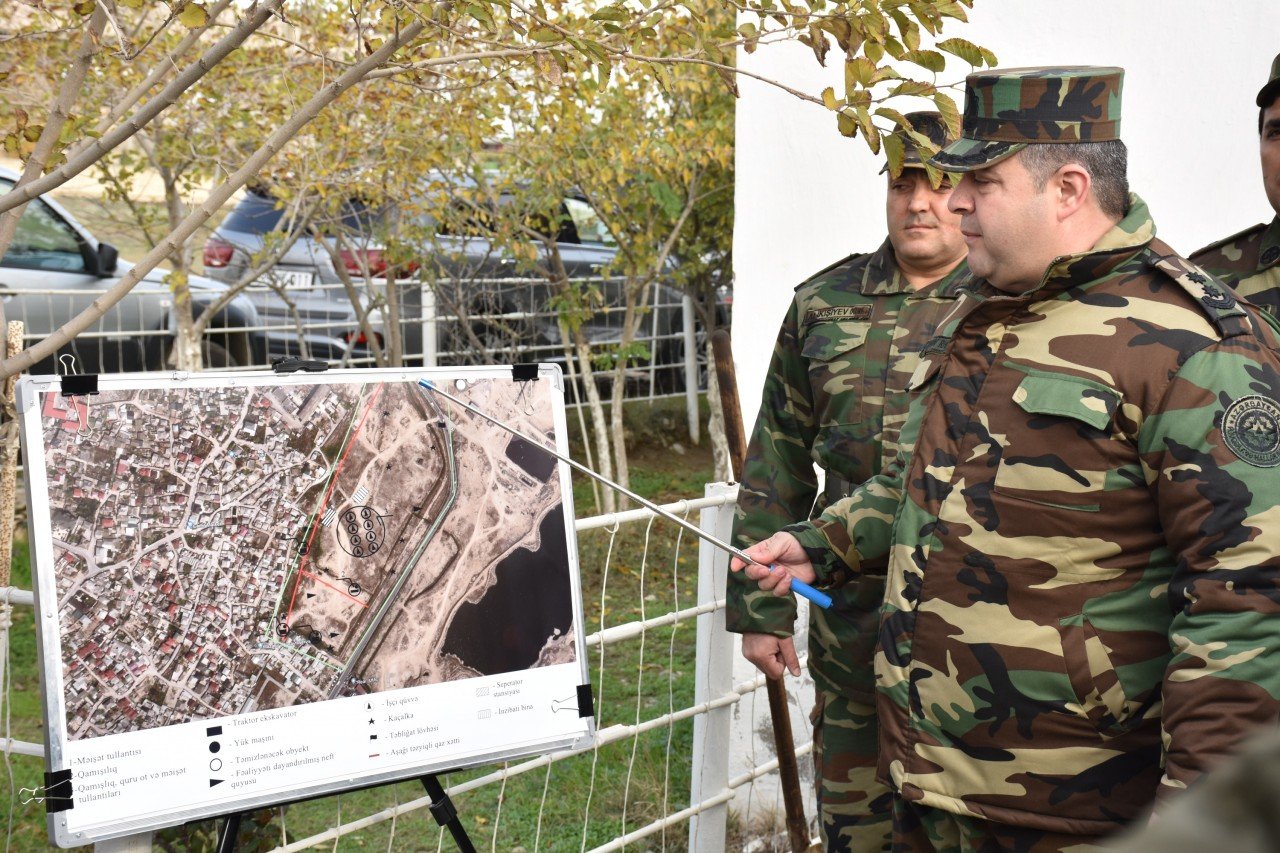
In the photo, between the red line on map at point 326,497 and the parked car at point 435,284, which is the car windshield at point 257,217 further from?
the red line on map at point 326,497

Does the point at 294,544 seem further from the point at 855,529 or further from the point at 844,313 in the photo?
the point at 844,313

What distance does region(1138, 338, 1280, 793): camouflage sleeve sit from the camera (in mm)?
1733

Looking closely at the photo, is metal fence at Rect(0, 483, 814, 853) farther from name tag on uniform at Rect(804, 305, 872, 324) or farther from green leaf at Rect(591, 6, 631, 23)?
green leaf at Rect(591, 6, 631, 23)

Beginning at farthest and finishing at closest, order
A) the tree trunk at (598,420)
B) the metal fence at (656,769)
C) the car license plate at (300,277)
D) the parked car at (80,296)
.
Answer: the car license plate at (300,277)
the tree trunk at (598,420)
the parked car at (80,296)
the metal fence at (656,769)

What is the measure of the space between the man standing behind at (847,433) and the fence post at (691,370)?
6355mm

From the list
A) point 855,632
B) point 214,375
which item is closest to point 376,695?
point 214,375

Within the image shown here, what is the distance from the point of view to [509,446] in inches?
105

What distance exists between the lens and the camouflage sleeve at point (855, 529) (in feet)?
7.72

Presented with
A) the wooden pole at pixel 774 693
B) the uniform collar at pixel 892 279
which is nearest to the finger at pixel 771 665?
the wooden pole at pixel 774 693

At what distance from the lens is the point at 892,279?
296 centimetres

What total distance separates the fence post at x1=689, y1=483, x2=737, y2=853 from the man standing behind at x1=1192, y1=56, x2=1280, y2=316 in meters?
1.34

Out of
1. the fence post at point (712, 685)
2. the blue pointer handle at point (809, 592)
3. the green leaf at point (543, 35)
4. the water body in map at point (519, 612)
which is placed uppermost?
the green leaf at point (543, 35)

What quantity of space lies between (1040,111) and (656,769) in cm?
302

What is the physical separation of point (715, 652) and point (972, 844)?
1498mm
